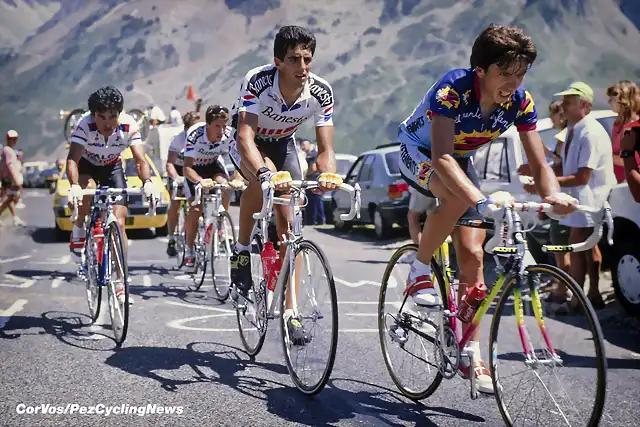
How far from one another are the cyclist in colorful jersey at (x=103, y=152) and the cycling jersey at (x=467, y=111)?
2.75 metres

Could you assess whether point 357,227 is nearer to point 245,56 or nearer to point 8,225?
point 8,225

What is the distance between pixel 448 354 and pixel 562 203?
110cm

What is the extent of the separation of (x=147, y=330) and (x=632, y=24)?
145ft

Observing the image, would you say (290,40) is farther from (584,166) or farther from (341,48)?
(341,48)

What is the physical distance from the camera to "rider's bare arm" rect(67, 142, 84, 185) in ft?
21.8

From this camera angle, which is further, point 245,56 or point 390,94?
point 245,56

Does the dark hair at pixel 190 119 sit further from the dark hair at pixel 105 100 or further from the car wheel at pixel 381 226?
the car wheel at pixel 381 226

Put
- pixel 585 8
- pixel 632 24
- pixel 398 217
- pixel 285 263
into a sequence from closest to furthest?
1. pixel 285 263
2. pixel 398 217
3. pixel 632 24
4. pixel 585 8

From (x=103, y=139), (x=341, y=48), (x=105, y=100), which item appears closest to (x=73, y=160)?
(x=103, y=139)

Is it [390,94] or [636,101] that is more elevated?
[390,94]

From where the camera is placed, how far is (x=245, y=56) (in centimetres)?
7919

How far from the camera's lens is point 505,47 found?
3711 millimetres

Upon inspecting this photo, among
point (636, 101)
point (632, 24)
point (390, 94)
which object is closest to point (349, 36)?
point (390, 94)

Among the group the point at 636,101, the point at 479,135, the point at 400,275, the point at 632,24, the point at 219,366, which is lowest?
the point at 219,366
